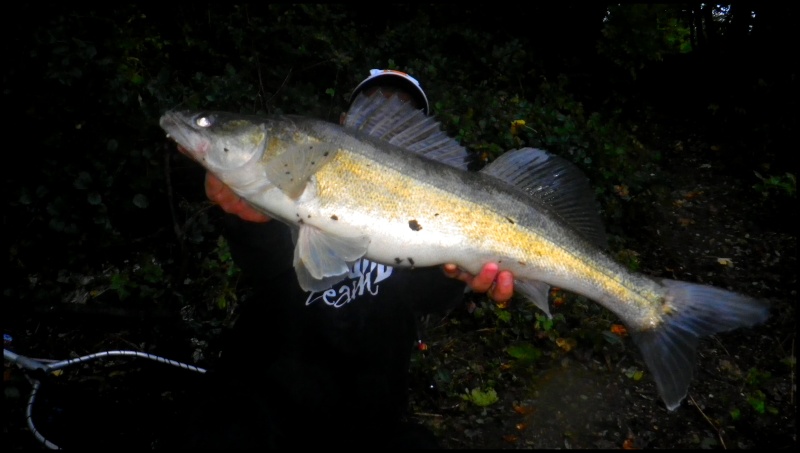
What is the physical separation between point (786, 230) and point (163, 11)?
21.5 feet

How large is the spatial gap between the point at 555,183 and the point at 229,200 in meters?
1.64

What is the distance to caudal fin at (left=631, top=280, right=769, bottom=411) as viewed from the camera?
2.24 meters

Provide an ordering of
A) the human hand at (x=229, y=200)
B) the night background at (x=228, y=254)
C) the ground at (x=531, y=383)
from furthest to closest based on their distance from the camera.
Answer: the night background at (x=228, y=254) < the ground at (x=531, y=383) < the human hand at (x=229, y=200)

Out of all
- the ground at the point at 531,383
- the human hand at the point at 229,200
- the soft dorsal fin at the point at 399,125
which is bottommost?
the ground at the point at 531,383

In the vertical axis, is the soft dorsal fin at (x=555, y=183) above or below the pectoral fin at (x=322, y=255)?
above

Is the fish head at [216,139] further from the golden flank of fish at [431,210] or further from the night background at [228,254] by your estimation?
the night background at [228,254]

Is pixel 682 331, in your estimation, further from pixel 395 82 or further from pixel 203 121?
pixel 203 121

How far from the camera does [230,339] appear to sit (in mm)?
2672

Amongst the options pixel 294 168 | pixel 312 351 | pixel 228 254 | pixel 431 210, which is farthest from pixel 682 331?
pixel 228 254

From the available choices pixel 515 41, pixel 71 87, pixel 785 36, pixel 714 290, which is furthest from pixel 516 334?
pixel 785 36

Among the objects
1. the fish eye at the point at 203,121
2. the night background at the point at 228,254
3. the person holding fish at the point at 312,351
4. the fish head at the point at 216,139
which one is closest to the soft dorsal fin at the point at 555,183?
the person holding fish at the point at 312,351

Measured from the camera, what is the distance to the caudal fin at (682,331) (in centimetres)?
224

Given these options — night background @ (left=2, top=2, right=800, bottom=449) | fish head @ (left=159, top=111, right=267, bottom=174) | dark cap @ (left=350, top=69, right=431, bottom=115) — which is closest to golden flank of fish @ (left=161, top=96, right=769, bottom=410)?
fish head @ (left=159, top=111, right=267, bottom=174)

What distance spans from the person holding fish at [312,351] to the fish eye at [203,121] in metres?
0.28
